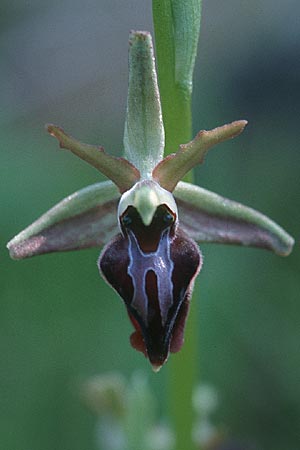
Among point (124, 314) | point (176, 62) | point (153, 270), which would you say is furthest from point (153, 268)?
point (124, 314)

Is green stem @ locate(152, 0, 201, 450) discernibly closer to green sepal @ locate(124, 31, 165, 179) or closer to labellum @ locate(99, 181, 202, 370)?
green sepal @ locate(124, 31, 165, 179)

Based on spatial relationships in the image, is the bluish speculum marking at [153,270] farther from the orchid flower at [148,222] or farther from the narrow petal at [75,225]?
the narrow petal at [75,225]

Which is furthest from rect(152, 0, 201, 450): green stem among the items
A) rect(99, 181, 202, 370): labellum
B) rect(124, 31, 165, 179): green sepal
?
rect(99, 181, 202, 370): labellum

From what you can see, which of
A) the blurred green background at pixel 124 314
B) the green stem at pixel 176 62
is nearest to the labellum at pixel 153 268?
the green stem at pixel 176 62

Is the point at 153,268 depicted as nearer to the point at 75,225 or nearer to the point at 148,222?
the point at 148,222

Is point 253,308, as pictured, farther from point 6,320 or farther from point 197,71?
point 197,71

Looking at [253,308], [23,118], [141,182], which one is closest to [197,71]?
[23,118]

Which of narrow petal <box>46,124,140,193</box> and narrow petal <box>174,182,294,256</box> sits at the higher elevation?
narrow petal <box>46,124,140,193</box>
